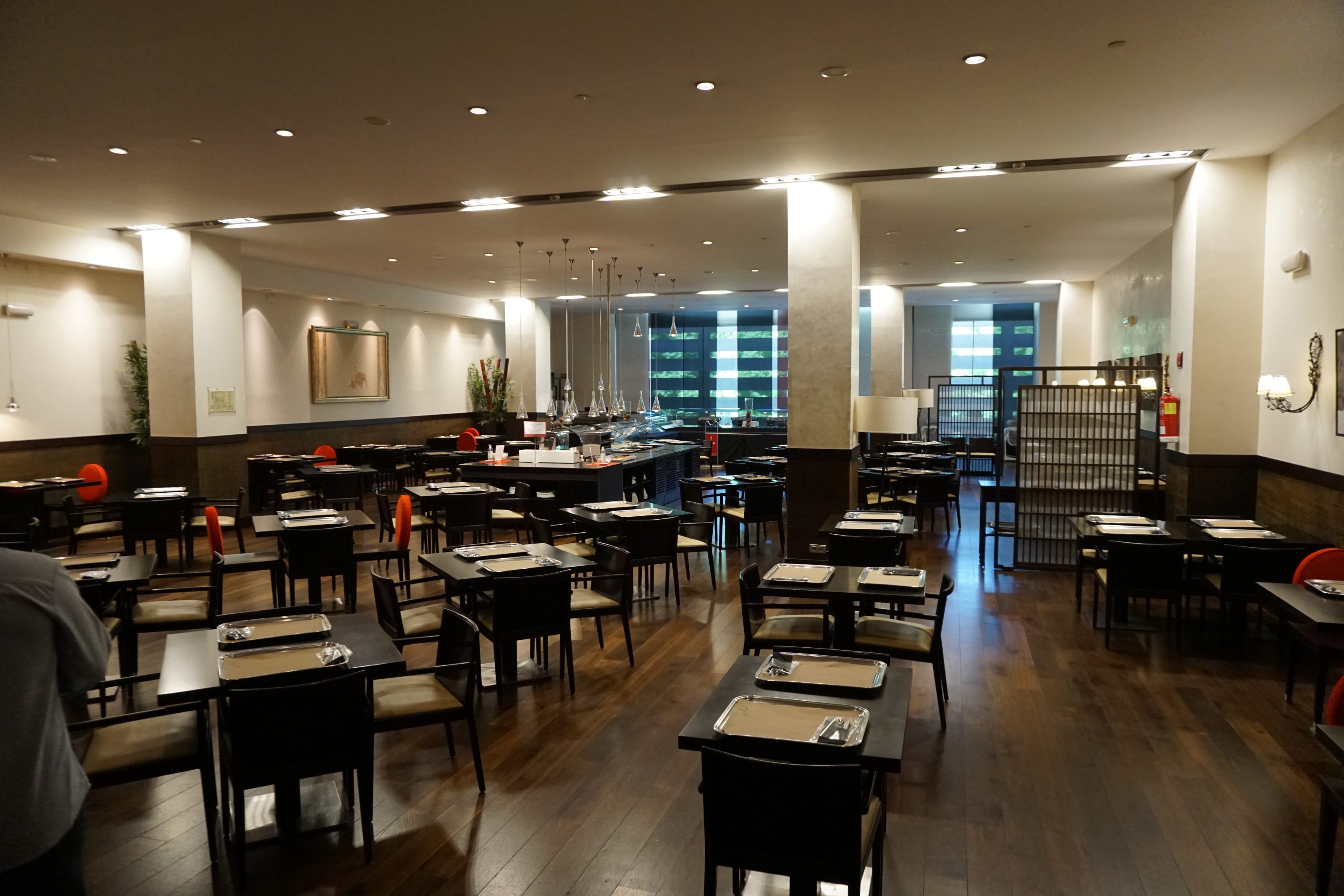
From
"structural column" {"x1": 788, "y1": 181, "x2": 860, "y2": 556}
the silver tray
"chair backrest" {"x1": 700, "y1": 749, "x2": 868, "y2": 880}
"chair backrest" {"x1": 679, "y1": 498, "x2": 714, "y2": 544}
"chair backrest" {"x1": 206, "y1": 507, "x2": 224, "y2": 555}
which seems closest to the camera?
"chair backrest" {"x1": 700, "y1": 749, "x2": 868, "y2": 880}

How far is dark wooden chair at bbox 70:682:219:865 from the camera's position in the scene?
9.18 feet

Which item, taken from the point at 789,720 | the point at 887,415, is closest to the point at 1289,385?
the point at 887,415

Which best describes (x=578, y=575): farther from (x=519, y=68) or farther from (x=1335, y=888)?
(x=1335, y=888)

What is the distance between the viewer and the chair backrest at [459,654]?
3.44 metres

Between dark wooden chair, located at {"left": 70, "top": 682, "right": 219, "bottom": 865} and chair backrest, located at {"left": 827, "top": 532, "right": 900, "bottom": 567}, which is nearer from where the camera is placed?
dark wooden chair, located at {"left": 70, "top": 682, "right": 219, "bottom": 865}

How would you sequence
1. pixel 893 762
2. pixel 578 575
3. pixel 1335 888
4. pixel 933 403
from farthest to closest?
pixel 933 403, pixel 578 575, pixel 1335 888, pixel 893 762

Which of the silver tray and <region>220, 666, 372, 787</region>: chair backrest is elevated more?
the silver tray

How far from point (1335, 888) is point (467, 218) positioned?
8698 mm

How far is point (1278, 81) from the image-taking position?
506 cm

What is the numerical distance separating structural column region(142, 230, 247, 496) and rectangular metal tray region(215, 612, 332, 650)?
7.34m

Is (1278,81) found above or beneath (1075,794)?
above

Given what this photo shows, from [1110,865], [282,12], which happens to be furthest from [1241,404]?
[282,12]

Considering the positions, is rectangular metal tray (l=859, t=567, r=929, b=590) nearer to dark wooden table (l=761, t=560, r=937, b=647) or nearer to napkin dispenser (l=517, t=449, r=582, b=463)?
dark wooden table (l=761, t=560, r=937, b=647)

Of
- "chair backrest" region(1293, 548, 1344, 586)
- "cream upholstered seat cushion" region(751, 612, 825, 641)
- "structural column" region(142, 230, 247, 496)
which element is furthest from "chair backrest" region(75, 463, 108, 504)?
"chair backrest" region(1293, 548, 1344, 586)
